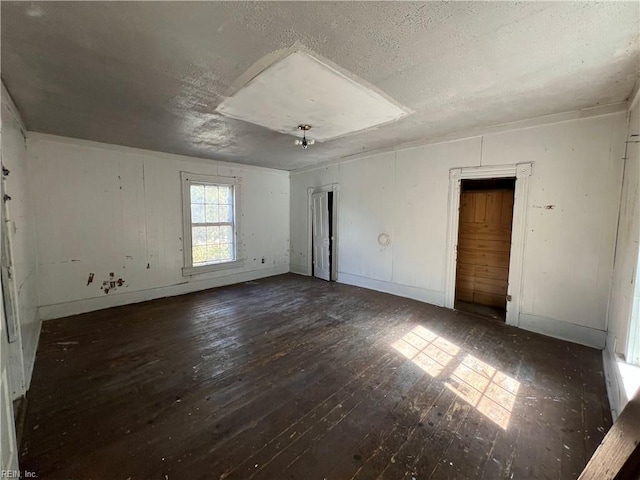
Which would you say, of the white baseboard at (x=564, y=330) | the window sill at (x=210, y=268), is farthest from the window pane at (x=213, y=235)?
the white baseboard at (x=564, y=330)

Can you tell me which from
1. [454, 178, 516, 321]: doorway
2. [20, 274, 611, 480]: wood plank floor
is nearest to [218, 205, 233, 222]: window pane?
[20, 274, 611, 480]: wood plank floor

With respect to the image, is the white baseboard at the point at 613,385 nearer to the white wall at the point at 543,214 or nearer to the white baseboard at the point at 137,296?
the white wall at the point at 543,214

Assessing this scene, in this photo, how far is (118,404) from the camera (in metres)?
1.98

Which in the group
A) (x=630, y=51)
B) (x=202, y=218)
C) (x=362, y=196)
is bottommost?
(x=202, y=218)

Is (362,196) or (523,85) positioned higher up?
(523,85)

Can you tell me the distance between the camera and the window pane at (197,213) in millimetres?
4926

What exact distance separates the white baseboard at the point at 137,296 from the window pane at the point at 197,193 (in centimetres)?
149

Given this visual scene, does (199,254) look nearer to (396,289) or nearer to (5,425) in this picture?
(396,289)

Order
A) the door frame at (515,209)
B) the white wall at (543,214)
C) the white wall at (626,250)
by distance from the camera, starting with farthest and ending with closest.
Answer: the door frame at (515,209)
the white wall at (543,214)
the white wall at (626,250)

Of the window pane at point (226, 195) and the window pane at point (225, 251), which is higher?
the window pane at point (226, 195)

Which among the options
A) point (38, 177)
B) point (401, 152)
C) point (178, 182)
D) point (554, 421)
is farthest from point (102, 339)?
point (401, 152)

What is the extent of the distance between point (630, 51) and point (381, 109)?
5.61 ft

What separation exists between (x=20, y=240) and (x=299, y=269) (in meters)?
4.48

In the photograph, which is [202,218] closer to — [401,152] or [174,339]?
[174,339]
